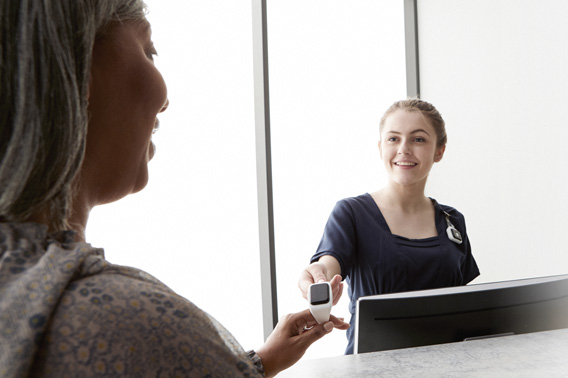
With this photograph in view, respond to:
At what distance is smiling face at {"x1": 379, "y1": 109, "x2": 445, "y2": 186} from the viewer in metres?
2.25

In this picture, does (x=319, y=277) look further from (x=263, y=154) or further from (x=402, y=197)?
(x=263, y=154)

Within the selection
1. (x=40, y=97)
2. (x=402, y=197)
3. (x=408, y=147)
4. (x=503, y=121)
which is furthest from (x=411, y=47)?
(x=40, y=97)

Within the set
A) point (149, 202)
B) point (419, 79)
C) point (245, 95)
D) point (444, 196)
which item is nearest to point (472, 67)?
point (419, 79)

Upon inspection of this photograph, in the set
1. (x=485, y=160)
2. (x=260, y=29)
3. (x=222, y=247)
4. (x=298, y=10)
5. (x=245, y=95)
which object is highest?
(x=298, y=10)

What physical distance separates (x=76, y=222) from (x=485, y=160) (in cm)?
321

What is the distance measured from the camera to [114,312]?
1.55 ft

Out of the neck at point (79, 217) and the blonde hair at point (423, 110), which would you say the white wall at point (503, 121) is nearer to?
the blonde hair at point (423, 110)

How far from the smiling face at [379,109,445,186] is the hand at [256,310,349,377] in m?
1.07

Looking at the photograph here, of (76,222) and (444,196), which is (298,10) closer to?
(444,196)

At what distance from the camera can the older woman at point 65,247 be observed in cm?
46

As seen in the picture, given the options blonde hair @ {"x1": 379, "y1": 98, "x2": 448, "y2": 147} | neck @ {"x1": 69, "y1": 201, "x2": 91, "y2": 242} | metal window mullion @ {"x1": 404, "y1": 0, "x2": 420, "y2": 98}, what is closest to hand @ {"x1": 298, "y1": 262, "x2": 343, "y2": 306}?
blonde hair @ {"x1": 379, "y1": 98, "x2": 448, "y2": 147}

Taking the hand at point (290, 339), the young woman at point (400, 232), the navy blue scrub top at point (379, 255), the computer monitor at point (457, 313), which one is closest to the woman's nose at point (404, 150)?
the young woman at point (400, 232)

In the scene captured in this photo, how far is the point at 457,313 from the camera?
134 cm

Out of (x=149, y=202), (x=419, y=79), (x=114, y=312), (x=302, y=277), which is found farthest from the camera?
(x=419, y=79)
